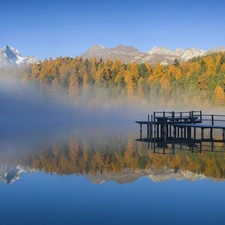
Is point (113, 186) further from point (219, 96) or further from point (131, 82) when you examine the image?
point (131, 82)

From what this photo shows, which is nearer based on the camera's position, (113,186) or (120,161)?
(113,186)

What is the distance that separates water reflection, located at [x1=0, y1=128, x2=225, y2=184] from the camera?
60.5ft

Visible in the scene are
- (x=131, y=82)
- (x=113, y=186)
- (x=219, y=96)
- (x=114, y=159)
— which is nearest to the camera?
(x=113, y=186)

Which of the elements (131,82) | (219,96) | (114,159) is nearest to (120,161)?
(114,159)

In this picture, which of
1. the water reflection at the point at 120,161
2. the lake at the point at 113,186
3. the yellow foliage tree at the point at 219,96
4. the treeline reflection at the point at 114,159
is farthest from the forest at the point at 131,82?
the lake at the point at 113,186

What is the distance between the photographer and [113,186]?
53.8 ft

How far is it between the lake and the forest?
8624 centimetres

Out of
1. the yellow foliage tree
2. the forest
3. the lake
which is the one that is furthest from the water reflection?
the forest

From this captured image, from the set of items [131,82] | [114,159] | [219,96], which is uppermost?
[114,159]

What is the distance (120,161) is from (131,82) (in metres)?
110

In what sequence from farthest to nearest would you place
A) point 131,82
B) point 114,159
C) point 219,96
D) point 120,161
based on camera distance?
point 131,82 < point 219,96 < point 114,159 < point 120,161

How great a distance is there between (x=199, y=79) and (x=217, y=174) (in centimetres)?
9962

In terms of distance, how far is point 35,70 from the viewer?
15412 centimetres

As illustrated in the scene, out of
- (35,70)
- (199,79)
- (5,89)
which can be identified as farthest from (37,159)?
(35,70)
